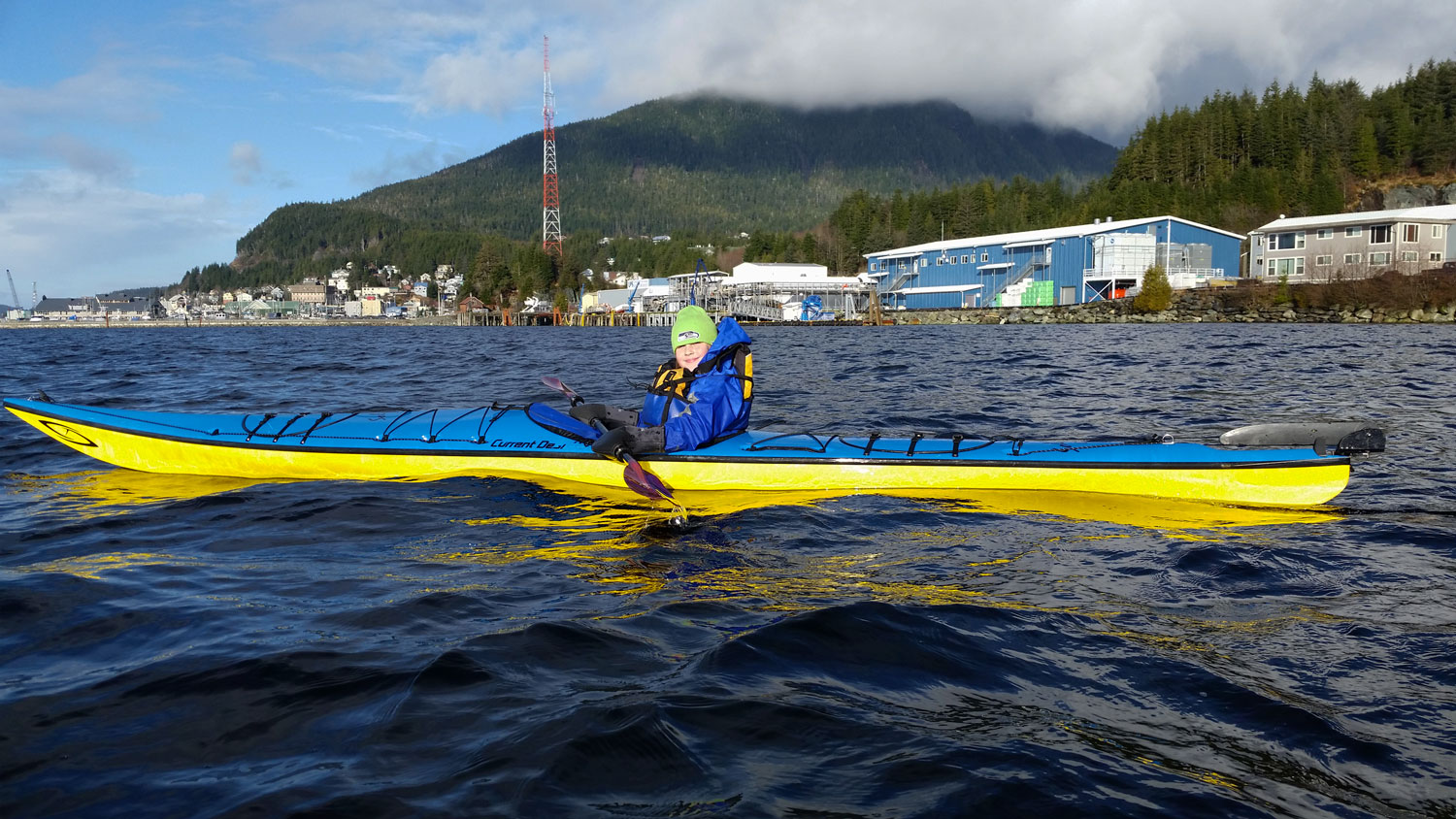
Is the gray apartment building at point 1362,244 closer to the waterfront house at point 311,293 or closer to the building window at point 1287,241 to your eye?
the building window at point 1287,241

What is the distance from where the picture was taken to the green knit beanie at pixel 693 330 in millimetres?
7840

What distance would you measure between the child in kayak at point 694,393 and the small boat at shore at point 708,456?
16 centimetres

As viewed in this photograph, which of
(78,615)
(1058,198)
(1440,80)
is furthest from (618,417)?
(1440,80)

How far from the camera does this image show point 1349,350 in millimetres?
27453

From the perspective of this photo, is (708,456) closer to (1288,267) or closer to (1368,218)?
(1368,218)

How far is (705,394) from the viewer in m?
8.12

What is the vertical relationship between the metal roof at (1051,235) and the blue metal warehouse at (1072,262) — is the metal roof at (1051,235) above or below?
above

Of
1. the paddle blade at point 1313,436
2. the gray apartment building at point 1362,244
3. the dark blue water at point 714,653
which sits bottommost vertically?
the dark blue water at point 714,653

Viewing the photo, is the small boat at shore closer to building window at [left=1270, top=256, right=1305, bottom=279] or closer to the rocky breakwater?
the rocky breakwater

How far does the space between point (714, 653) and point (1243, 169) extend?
108 m

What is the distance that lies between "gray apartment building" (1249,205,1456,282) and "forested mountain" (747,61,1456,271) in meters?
22.2

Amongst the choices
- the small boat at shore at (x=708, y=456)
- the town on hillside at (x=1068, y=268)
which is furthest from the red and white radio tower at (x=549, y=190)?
the small boat at shore at (x=708, y=456)

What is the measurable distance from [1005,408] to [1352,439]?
738 centimetres

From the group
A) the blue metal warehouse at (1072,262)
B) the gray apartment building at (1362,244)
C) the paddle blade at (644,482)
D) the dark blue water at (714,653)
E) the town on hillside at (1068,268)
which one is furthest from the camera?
the blue metal warehouse at (1072,262)
